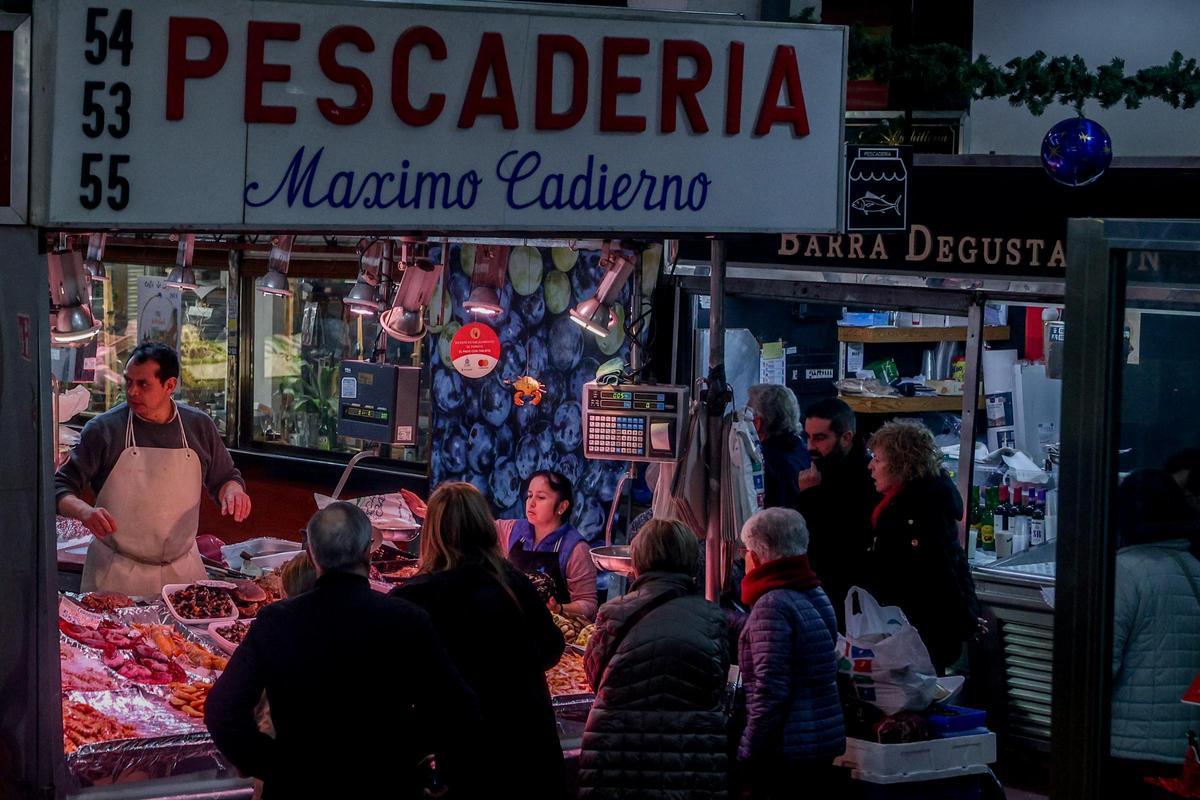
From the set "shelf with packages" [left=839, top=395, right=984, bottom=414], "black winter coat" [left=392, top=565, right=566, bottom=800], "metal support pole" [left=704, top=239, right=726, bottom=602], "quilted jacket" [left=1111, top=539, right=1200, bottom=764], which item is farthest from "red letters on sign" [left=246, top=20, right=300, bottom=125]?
"shelf with packages" [left=839, top=395, right=984, bottom=414]

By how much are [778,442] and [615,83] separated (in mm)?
3626

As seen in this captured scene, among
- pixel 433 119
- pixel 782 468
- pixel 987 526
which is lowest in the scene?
pixel 987 526

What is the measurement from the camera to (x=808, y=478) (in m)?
8.10

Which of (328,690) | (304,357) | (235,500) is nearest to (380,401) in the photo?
(235,500)

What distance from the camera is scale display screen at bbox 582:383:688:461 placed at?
239 inches

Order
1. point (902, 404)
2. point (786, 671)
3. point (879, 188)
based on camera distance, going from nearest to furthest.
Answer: point (786, 671) → point (879, 188) → point (902, 404)

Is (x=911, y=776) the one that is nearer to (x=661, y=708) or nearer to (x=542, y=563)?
(x=661, y=708)

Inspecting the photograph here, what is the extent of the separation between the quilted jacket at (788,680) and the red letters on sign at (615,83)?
188 centimetres

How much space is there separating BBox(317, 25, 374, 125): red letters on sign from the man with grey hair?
386cm

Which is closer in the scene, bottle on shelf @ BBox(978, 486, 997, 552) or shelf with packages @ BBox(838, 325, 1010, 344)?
bottle on shelf @ BBox(978, 486, 997, 552)

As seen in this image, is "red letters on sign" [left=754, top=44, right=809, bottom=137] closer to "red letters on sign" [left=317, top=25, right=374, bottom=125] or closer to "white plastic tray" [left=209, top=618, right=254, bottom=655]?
"red letters on sign" [left=317, top=25, right=374, bottom=125]

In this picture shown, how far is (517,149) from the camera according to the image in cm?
458

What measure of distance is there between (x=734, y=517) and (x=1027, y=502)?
3364 mm

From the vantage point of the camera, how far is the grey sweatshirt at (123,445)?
681 cm
